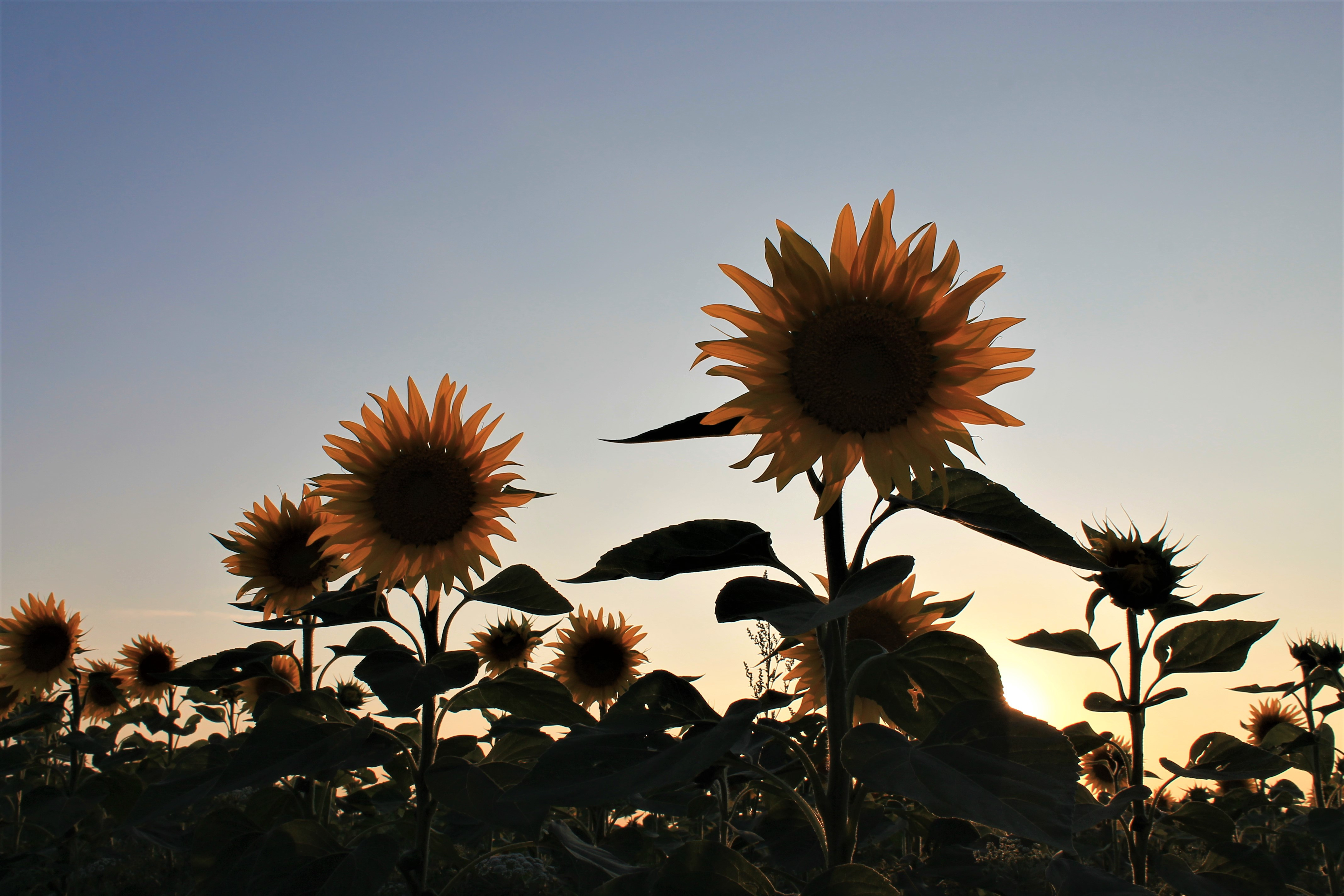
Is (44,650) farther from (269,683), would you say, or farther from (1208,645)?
(1208,645)

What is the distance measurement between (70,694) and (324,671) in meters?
3.51

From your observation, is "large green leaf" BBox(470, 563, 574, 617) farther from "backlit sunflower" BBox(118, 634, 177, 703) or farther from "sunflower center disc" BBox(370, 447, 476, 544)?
"backlit sunflower" BBox(118, 634, 177, 703)

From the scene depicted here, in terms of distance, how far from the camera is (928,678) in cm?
200

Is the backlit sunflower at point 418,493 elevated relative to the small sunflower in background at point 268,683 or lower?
elevated

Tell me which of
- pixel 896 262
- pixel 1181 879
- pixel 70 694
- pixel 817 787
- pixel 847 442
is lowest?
pixel 1181 879

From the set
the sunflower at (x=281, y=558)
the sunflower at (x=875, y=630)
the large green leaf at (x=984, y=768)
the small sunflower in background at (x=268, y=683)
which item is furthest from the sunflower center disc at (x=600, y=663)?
the large green leaf at (x=984, y=768)

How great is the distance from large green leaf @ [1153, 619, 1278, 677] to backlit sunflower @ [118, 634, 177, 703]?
7872mm

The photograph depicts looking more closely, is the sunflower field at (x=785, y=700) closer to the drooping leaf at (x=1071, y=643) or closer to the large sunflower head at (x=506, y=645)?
the drooping leaf at (x=1071, y=643)

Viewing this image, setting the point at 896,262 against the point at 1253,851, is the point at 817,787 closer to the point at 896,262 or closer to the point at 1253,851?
the point at 896,262

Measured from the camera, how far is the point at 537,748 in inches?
105

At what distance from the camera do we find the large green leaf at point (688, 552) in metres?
1.85

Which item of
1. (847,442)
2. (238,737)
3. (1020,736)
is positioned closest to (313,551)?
(238,737)

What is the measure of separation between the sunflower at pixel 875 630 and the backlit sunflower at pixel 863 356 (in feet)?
5.08

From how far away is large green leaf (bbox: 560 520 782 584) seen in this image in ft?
6.07
